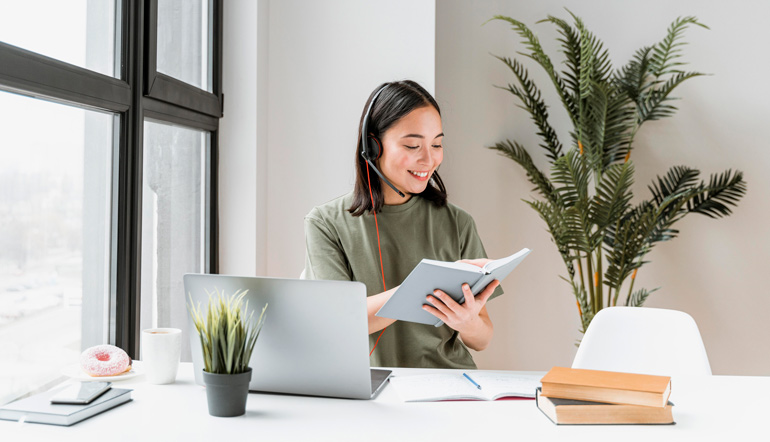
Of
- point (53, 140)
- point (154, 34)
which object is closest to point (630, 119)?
point (154, 34)

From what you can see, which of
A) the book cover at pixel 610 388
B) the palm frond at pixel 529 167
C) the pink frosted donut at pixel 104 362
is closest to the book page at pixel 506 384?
the book cover at pixel 610 388

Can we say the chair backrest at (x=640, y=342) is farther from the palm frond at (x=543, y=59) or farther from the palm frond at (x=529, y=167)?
the palm frond at (x=543, y=59)

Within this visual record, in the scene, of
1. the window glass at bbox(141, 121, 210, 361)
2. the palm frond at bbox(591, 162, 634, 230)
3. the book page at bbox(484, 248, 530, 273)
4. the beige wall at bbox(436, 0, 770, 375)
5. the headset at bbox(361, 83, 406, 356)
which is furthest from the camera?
the beige wall at bbox(436, 0, 770, 375)

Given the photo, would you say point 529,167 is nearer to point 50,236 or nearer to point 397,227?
point 397,227

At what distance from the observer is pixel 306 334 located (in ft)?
3.85

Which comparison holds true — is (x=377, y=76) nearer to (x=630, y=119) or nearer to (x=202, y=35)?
(x=202, y=35)

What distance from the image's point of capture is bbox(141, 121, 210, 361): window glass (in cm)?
199

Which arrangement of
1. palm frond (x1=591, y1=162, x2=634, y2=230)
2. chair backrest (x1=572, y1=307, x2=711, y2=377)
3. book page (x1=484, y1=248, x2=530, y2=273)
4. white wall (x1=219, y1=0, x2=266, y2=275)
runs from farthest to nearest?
palm frond (x1=591, y1=162, x2=634, y2=230), white wall (x1=219, y1=0, x2=266, y2=275), chair backrest (x1=572, y1=307, x2=711, y2=377), book page (x1=484, y1=248, x2=530, y2=273)

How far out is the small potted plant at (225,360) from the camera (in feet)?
3.51

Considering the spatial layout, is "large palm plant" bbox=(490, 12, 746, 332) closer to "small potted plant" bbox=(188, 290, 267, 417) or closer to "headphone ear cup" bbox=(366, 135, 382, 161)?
"headphone ear cup" bbox=(366, 135, 382, 161)

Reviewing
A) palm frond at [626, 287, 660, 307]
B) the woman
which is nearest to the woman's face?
the woman

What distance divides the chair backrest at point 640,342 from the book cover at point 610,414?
0.65 metres

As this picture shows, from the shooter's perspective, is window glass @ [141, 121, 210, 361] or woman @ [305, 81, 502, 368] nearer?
woman @ [305, 81, 502, 368]

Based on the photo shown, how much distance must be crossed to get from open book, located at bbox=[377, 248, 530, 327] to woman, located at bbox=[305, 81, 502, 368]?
318 millimetres
